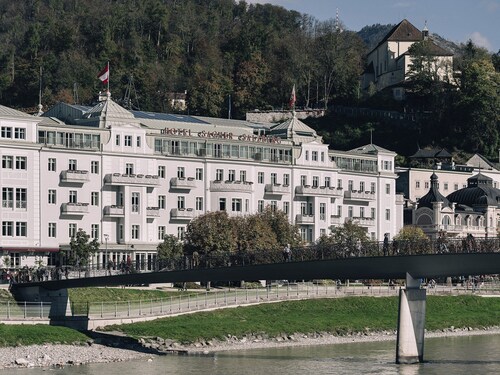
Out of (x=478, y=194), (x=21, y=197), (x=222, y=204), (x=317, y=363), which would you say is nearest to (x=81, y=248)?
(x=21, y=197)

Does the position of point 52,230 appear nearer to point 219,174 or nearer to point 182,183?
point 182,183

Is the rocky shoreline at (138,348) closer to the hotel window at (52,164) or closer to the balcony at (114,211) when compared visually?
the balcony at (114,211)

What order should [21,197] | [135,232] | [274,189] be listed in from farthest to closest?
[274,189]
[135,232]
[21,197]

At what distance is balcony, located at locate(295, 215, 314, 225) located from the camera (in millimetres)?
155625

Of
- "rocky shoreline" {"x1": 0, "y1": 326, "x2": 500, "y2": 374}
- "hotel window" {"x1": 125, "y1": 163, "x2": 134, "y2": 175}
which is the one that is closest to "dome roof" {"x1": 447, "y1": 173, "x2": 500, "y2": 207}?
"hotel window" {"x1": 125, "y1": 163, "x2": 134, "y2": 175}

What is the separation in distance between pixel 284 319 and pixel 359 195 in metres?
50.1

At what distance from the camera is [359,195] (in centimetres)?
16300

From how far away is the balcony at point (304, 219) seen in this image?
511 ft

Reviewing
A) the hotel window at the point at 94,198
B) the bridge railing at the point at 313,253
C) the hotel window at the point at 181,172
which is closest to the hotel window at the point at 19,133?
the hotel window at the point at 94,198

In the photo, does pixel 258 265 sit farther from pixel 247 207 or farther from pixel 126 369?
pixel 247 207

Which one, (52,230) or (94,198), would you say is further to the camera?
(94,198)

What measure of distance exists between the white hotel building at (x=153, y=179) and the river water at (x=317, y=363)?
3470 cm

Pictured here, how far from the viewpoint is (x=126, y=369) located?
298 feet

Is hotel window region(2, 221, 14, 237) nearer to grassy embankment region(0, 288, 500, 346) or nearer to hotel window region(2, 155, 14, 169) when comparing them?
hotel window region(2, 155, 14, 169)
